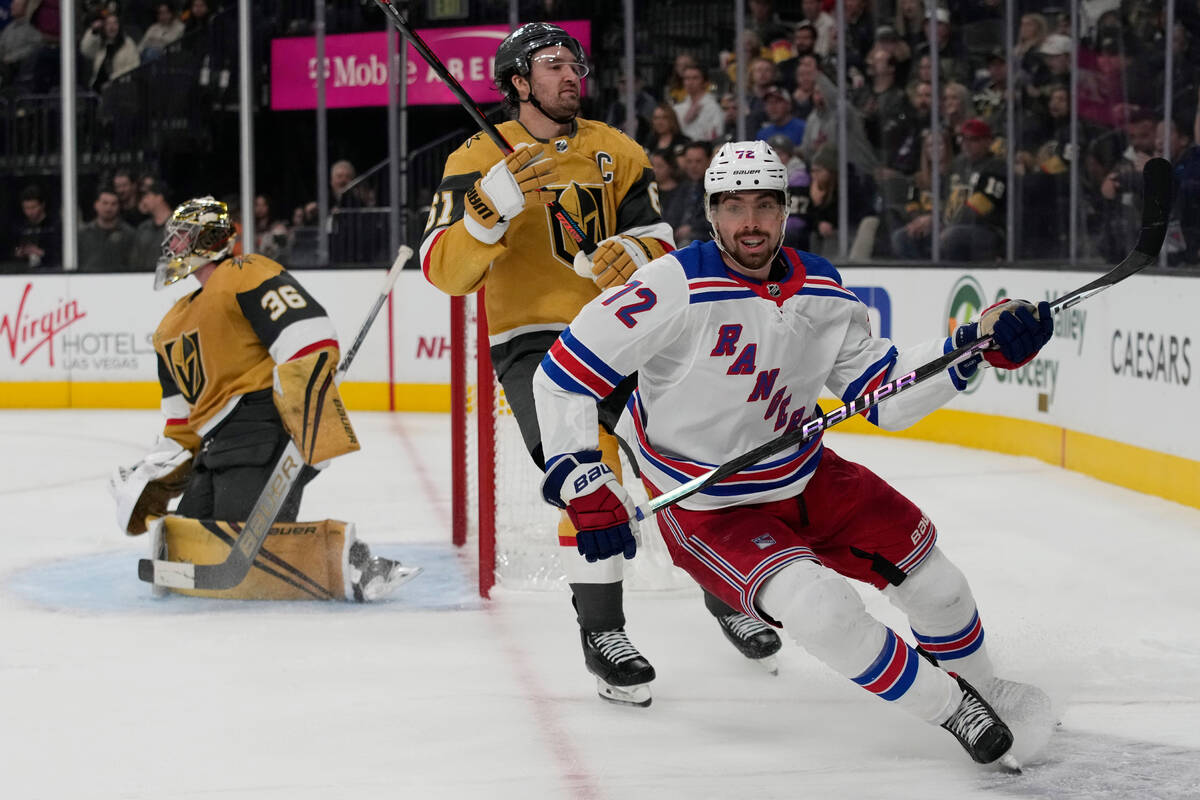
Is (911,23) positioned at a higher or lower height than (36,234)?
higher

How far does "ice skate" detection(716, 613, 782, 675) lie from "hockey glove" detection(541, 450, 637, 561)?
67cm

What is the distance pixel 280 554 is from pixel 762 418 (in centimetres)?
151

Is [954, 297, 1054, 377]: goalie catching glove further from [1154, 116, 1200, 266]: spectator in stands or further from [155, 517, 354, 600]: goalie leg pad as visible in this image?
[1154, 116, 1200, 266]: spectator in stands

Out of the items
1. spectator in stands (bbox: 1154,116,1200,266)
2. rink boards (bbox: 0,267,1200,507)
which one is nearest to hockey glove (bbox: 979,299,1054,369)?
rink boards (bbox: 0,267,1200,507)

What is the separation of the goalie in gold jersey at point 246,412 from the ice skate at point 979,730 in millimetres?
1655

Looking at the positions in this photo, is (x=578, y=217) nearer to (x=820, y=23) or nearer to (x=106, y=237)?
(x=820, y=23)

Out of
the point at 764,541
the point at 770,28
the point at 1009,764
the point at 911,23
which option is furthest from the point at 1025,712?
the point at 770,28

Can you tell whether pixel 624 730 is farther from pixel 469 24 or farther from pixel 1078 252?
pixel 469 24

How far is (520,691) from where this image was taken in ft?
9.53

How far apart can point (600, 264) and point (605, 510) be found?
0.72m

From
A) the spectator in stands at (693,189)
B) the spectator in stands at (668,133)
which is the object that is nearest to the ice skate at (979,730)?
the spectator in stands at (693,189)

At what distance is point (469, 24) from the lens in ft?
29.4

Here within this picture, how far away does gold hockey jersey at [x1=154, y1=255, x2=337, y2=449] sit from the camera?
144 inches

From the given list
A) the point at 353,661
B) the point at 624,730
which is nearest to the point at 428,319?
the point at 353,661
